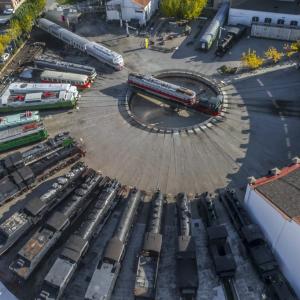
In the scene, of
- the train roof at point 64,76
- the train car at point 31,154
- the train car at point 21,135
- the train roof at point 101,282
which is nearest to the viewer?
the train roof at point 101,282

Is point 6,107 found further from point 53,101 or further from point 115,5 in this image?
point 115,5

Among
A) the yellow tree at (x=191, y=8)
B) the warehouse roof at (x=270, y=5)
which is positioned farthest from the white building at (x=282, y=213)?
the yellow tree at (x=191, y=8)

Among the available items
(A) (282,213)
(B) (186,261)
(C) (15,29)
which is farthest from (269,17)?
(B) (186,261)

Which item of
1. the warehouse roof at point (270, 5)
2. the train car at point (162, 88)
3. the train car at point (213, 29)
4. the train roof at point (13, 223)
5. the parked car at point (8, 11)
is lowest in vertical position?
the train roof at point (13, 223)

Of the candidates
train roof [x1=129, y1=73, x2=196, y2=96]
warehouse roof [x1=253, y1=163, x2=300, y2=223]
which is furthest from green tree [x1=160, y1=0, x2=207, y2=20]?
warehouse roof [x1=253, y1=163, x2=300, y2=223]

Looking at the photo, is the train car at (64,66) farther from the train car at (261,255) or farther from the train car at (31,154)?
the train car at (261,255)

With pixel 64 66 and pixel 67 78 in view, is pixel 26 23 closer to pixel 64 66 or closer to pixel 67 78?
pixel 64 66

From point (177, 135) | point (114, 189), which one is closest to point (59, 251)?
point (114, 189)
